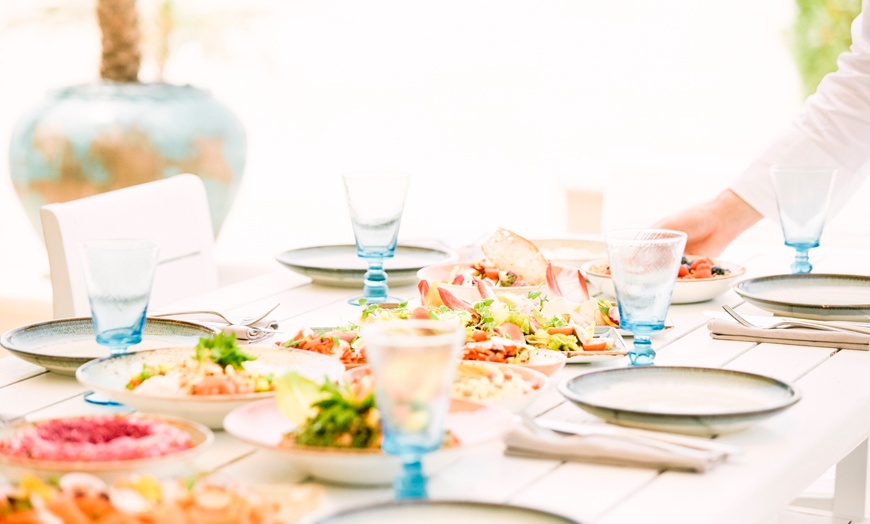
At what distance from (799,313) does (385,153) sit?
734cm

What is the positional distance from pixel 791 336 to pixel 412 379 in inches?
39.0

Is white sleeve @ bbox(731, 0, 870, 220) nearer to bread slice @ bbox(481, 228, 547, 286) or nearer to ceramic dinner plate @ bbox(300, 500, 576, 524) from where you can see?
bread slice @ bbox(481, 228, 547, 286)

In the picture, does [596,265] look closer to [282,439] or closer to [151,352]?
[151,352]

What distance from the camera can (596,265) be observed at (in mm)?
2250

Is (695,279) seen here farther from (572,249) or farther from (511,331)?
(511,331)

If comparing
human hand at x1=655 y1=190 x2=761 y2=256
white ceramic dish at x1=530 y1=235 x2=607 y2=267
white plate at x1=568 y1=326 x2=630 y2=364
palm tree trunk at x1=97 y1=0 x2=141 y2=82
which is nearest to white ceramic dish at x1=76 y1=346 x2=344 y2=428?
white plate at x1=568 y1=326 x2=630 y2=364

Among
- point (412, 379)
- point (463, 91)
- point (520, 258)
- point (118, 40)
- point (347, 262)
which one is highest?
point (118, 40)

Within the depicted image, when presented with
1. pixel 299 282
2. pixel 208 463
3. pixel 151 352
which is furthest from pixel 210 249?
pixel 208 463

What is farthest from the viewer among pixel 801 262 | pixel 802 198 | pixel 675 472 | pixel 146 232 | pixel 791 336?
pixel 146 232

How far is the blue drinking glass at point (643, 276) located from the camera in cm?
150

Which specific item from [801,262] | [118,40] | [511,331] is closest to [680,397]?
[511,331]

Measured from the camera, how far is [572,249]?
2.51 metres

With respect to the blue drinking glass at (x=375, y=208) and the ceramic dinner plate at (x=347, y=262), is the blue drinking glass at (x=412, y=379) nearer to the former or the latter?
the blue drinking glass at (x=375, y=208)

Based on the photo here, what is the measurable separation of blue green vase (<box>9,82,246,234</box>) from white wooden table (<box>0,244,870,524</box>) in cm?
240
